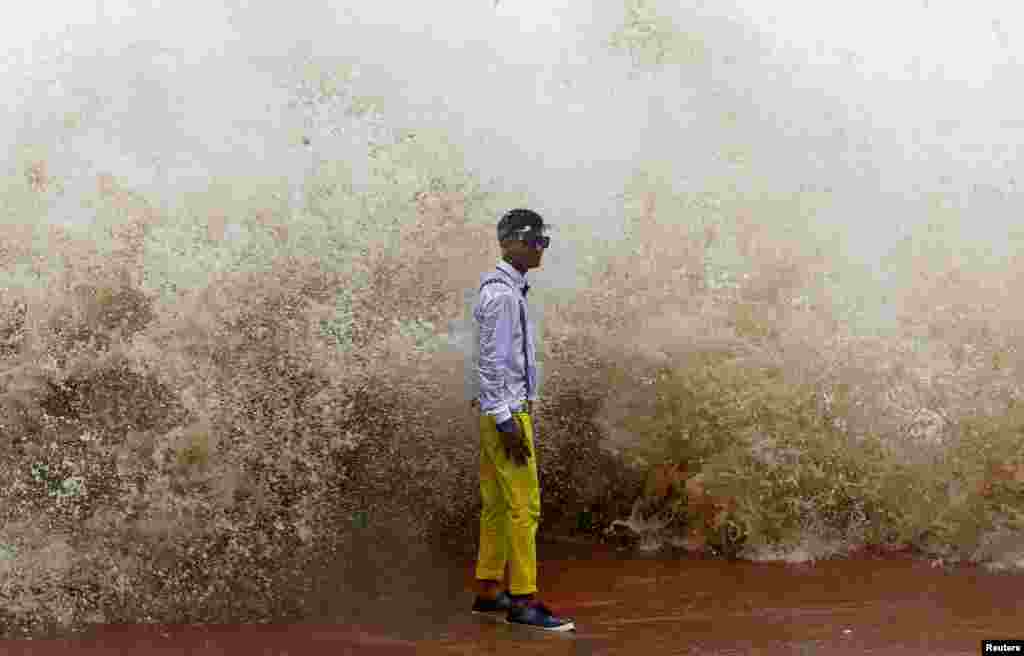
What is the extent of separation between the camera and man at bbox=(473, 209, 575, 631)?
578 centimetres

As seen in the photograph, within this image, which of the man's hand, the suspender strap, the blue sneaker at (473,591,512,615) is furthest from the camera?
the blue sneaker at (473,591,512,615)


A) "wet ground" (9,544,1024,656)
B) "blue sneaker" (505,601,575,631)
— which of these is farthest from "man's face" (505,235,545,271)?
"wet ground" (9,544,1024,656)

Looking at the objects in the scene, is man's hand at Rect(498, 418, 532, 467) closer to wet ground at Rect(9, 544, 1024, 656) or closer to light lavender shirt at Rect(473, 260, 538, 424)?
light lavender shirt at Rect(473, 260, 538, 424)

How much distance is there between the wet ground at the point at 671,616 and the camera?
554 cm

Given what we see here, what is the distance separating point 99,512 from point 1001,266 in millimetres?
5385

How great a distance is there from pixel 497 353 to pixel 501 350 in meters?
0.02

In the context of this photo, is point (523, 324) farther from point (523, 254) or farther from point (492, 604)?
point (492, 604)

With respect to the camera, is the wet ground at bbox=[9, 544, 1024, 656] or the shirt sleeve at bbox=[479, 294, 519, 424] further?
the shirt sleeve at bbox=[479, 294, 519, 424]

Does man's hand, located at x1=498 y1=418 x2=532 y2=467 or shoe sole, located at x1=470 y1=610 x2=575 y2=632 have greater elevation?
man's hand, located at x1=498 y1=418 x2=532 y2=467

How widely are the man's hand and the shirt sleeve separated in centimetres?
6

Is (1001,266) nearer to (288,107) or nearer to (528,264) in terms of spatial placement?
(528,264)

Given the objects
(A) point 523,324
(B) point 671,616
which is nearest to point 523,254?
(A) point 523,324

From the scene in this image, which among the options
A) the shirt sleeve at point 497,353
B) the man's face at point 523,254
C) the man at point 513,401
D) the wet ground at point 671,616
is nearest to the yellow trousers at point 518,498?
the man at point 513,401

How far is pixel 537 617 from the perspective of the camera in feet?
19.1
